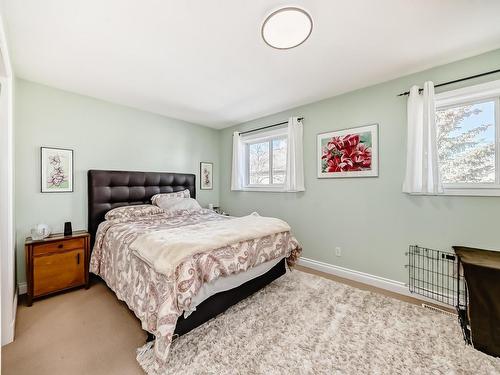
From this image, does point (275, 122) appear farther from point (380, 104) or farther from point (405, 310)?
point (405, 310)

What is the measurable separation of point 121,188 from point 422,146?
376 centimetres

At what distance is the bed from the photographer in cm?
163

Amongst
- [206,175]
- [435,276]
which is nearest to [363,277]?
[435,276]

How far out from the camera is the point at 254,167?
429 cm

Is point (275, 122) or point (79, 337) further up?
point (275, 122)

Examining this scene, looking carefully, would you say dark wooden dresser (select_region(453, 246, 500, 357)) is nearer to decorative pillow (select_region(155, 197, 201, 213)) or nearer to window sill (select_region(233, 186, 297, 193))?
window sill (select_region(233, 186, 297, 193))

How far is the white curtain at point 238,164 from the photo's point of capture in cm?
427

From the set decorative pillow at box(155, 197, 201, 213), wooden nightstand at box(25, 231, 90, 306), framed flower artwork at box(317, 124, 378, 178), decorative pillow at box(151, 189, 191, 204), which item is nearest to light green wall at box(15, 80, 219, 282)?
wooden nightstand at box(25, 231, 90, 306)

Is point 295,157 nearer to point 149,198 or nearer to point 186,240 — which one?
point 186,240

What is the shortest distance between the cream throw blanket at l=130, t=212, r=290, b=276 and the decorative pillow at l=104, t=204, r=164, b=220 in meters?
1.07

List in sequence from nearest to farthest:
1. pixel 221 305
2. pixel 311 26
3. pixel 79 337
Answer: pixel 311 26
pixel 79 337
pixel 221 305

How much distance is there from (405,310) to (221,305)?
70.4 inches

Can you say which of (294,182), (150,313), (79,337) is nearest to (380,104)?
(294,182)

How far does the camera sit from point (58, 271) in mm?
2490
